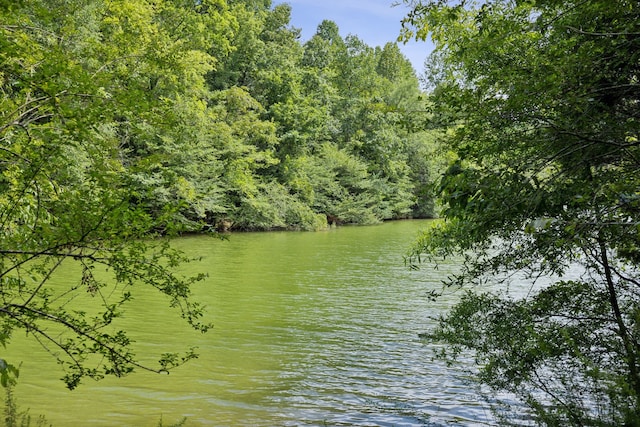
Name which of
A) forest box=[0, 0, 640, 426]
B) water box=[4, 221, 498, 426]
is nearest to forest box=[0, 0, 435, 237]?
water box=[4, 221, 498, 426]

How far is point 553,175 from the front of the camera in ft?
11.6

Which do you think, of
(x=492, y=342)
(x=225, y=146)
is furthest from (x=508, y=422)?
(x=225, y=146)

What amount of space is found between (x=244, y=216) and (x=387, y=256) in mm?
10863

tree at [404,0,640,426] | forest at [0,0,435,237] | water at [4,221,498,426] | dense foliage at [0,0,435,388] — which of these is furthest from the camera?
forest at [0,0,435,237]

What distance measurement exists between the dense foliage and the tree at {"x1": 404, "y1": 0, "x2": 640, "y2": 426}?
2.08 feet

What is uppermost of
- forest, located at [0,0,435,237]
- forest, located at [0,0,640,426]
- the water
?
forest, located at [0,0,435,237]

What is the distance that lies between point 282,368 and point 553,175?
4.86 m

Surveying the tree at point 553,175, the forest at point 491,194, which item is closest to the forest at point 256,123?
the forest at point 491,194

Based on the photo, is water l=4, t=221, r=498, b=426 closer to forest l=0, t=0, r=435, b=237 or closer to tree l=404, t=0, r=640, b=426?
tree l=404, t=0, r=640, b=426

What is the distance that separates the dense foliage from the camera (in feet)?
12.1

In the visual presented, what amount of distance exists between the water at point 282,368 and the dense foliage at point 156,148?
0.48 metres

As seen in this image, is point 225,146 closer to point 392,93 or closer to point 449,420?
point 449,420

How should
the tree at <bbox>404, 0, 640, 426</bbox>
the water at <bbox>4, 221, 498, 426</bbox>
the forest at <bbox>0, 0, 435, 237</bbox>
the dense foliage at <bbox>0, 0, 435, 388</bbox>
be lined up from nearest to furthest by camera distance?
1. the tree at <bbox>404, 0, 640, 426</bbox>
2. the dense foliage at <bbox>0, 0, 435, 388</bbox>
3. the water at <bbox>4, 221, 498, 426</bbox>
4. the forest at <bbox>0, 0, 435, 237</bbox>

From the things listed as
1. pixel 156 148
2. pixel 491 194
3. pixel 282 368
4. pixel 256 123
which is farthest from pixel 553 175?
pixel 256 123
